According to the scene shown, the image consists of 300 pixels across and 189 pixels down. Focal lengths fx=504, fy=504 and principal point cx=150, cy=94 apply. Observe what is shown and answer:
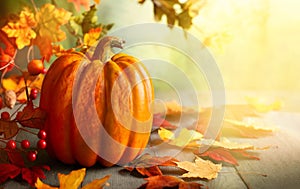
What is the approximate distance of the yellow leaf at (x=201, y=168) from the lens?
106cm

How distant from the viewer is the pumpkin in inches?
41.4

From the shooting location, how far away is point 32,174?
103 cm

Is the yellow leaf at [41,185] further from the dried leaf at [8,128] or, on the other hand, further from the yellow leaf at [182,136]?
the yellow leaf at [182,136]

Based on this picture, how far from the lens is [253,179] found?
3.53 feet

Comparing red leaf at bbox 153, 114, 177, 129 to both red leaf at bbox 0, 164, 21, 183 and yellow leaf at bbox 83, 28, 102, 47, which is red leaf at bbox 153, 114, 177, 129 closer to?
yellow leaf at bbox 83, 28, 102, 47

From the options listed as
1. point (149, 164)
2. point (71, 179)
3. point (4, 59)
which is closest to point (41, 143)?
point (71, 179)

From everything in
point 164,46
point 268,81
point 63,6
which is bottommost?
point 268,81

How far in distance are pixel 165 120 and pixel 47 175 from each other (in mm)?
545

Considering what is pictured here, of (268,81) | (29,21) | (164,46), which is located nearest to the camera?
(29,21)

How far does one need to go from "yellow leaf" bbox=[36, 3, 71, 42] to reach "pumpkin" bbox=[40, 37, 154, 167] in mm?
615

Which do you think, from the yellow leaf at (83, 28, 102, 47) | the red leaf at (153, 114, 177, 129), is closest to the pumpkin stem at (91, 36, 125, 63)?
the red leaf at (153, 114, 177, 129)

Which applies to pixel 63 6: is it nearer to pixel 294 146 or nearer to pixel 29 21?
pixel 29 21

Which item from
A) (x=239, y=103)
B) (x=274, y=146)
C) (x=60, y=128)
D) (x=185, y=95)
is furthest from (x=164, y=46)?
(x=60, y=128)

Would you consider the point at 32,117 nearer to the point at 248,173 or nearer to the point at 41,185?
the point at 41,185
